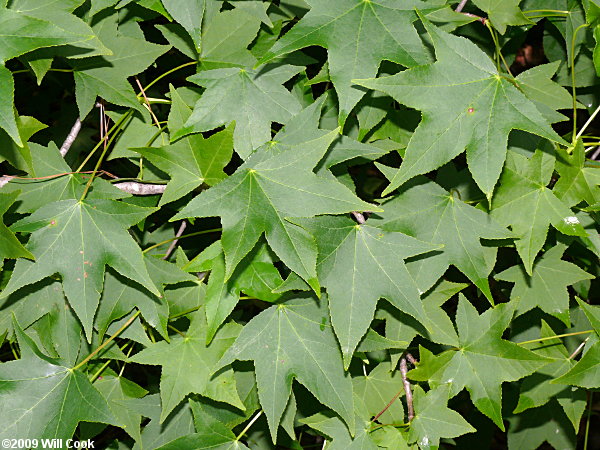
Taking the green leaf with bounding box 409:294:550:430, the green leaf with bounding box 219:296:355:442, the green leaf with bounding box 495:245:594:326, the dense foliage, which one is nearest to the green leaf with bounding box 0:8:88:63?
the dense foliage

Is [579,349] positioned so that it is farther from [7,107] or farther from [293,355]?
[7,107]

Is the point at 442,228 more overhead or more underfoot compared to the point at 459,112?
more underfoot

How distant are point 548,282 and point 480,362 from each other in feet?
1.12

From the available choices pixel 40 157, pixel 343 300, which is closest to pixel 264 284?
pixel 343 300

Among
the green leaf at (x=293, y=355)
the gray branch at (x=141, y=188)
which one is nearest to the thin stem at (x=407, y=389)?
the green leaf at (x=293, y=355)

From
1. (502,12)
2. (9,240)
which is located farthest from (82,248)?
(502,12)

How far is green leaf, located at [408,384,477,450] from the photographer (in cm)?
167

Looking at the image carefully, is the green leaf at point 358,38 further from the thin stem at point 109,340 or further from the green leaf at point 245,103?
the thin stem at point 109,340

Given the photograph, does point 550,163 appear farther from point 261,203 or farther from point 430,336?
point 261,203

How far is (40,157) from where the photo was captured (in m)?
1.71

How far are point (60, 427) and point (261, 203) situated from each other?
0.89 meters

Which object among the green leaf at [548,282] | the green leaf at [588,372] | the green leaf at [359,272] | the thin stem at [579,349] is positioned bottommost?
the thin stem at [579,349]

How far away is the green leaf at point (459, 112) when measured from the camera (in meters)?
1.44

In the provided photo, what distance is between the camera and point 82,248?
158 centimetres
